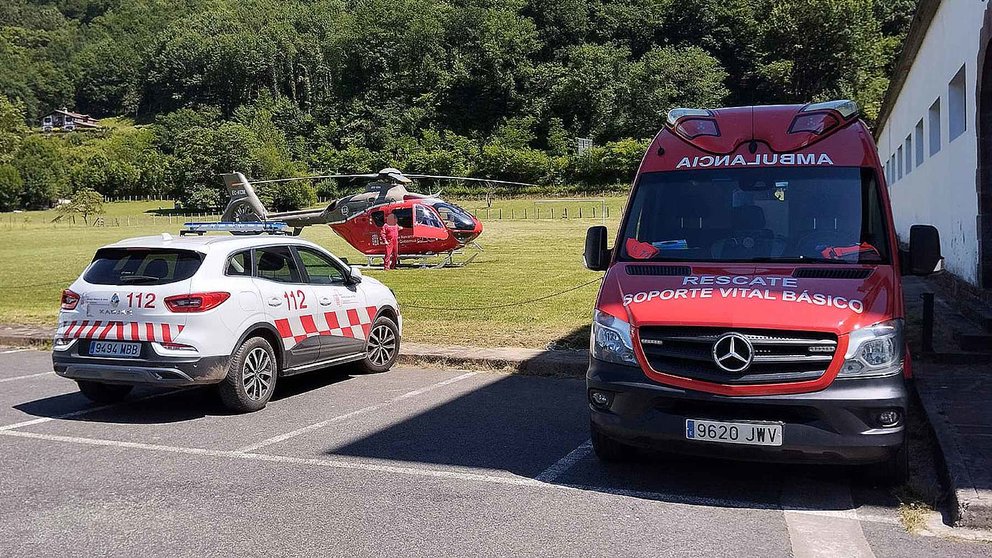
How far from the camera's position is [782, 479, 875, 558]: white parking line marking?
15.0ft

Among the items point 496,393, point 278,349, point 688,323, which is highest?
point 688,323

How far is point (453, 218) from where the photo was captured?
93.0 ft

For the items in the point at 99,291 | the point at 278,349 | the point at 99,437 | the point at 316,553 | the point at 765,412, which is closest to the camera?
the point at 316,553

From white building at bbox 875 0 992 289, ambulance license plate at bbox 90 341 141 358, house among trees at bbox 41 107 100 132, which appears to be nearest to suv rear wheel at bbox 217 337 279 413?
ambulance license plate at bbox 90 341 141 358

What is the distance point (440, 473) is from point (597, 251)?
2.09 metres

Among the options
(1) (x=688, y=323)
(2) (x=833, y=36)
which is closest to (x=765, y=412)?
(1) (x=688, y=323)

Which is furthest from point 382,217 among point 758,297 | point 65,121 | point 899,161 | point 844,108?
point 65,121

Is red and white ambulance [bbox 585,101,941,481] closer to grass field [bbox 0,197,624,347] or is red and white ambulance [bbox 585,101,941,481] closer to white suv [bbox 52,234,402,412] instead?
white suv [bbox 52,234,402,412]

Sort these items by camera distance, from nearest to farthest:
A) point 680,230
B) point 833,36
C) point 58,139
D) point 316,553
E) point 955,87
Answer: point 316,553 → point 680,230 → point 955,87 → point 833,36 → point 58,139

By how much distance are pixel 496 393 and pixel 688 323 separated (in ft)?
13.1

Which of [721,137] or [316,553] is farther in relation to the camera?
[721,137]

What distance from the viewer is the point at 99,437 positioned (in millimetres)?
7273

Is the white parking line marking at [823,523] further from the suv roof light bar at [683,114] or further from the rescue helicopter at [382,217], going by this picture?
the rescue helicopter at [382,217]

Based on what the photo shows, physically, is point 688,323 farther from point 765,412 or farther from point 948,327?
point 948,327
